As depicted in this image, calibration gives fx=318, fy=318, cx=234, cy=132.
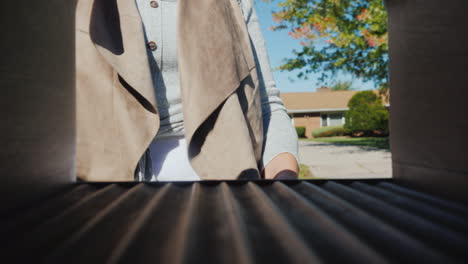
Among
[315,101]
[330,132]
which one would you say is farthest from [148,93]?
[315,101]

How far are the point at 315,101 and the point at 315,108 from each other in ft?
2.90

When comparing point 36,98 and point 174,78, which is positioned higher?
point 174,78

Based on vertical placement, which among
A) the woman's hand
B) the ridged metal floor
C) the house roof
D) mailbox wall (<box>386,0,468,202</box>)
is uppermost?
the house roof

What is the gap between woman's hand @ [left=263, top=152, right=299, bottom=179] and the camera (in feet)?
4.72

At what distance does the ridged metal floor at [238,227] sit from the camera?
374 mm

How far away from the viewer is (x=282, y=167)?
1.49 m

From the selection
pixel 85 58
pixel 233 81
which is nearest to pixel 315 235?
pixel 233 81

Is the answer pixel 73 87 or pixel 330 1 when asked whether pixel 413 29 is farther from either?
pixel 330 1

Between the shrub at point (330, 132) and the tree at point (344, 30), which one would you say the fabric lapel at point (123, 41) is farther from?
A: the shrub at point (330, 132)

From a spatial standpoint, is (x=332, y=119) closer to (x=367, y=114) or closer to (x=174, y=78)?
(x=367, y=114)

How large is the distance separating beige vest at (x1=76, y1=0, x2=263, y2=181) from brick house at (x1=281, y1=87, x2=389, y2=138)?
83.5 ft

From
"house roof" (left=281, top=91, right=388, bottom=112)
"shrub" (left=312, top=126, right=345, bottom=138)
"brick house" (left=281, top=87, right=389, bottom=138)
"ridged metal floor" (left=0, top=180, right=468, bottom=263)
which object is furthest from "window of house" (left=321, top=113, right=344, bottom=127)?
"ridged metal floor" (left=0, top=180, right=468, bottom=263)

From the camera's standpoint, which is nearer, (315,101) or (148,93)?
(148,93)

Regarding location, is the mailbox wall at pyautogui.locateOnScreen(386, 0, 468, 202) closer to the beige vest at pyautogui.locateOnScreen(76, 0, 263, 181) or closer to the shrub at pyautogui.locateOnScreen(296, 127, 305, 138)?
the beige vest at pyautogui.locateOnScreen(76, 0, 263, 181)
